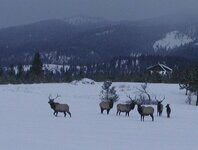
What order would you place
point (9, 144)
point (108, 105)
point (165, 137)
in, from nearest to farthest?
point (9, 144) → point (165, 137) → point (108, 105)

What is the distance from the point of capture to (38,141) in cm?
1969

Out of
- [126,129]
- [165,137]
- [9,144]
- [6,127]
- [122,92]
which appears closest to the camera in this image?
[9,144]

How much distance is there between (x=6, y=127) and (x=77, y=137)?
197 inches

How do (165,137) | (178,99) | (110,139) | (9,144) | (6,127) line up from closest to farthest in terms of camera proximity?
(9,144)
(110,139)
(165,137)
(6,127)
(178,99)

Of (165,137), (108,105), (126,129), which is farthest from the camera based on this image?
(108,105)

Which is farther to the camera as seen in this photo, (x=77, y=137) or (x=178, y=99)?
(x=178, y=99)

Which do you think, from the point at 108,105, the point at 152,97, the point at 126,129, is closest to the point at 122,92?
the point at 152,97

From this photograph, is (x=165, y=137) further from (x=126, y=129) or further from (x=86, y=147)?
(x=86, y=147)

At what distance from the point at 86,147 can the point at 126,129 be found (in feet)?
27.9

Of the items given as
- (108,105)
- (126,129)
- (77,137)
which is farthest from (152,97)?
(77,137)

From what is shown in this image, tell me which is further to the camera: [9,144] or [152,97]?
[152,97]

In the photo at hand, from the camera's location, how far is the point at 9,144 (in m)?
18.5

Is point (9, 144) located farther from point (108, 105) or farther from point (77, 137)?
point (108, 105)

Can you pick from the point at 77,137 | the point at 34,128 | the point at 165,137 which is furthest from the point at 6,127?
the point at 165,137
